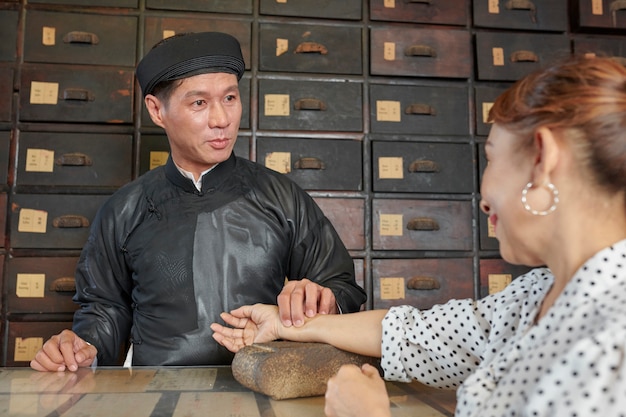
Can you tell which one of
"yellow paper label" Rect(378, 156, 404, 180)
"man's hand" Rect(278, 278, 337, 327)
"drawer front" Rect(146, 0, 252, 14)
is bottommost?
"man's hand" Rect(278, 278, 337, 327)

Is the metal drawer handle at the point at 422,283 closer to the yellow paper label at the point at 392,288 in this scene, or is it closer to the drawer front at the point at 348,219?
the yellow paper label at the point at 392,288

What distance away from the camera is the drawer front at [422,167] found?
108 inches

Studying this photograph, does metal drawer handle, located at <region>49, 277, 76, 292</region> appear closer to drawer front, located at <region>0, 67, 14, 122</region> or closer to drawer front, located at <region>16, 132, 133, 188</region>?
drawer front, located at <region>16, 132, 133, 188</region>

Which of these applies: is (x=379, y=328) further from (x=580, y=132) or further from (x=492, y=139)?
(x=580, y=132)

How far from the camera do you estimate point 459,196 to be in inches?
110

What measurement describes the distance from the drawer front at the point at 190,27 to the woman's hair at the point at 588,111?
2.08 meters

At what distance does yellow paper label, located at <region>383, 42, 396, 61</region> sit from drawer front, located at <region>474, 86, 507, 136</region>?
0.41 meters

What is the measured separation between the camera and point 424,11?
2852mm


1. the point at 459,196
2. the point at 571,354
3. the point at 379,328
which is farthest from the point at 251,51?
the point at 571,354

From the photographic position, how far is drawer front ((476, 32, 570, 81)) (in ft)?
9.34

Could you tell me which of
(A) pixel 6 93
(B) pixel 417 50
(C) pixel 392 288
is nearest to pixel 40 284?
(A) pixel 6 93

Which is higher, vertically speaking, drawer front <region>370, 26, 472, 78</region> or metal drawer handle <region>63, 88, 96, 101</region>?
drawer front <region>370, 26, 472, 78</region>

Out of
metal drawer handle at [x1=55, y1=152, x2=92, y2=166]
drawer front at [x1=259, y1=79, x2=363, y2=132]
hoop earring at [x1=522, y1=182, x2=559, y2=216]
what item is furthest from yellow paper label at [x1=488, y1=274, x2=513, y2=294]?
hoop earring at [x1=522, y1=182, x2=559, y2=216]

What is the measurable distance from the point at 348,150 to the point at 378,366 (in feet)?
5.19
